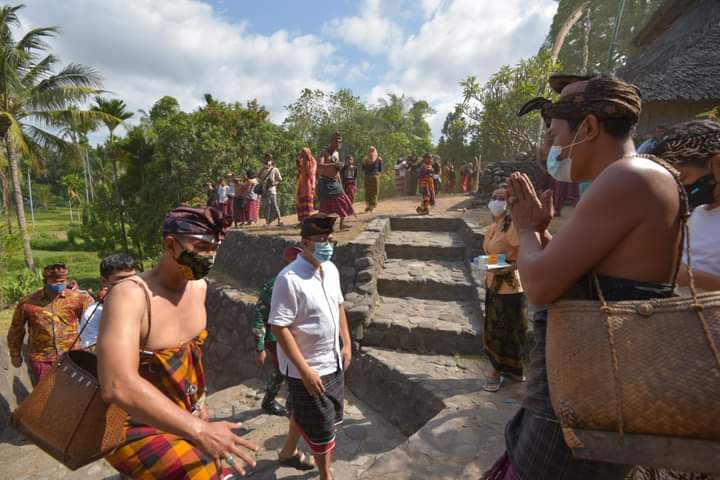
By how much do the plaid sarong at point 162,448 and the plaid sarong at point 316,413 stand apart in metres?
0.91

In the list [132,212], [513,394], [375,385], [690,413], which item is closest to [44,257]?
[132,212]

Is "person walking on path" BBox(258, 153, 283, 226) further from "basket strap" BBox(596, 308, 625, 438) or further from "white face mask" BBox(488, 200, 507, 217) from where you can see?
"basket strap" BBox(596, 308, 625, 438)

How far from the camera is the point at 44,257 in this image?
24328mm

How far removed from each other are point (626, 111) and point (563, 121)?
0.57 feet

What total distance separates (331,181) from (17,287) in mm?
9331

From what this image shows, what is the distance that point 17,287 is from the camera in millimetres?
10477

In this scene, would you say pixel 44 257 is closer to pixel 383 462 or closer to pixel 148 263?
pixel 148 263

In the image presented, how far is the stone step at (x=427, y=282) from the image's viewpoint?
6.21 m

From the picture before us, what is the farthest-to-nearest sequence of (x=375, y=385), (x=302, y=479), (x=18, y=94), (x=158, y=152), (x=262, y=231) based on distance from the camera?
(x=158, y=152) → (x=18, y=94) → (x=262, y=231) → (x=375, y=385) → (x=302, y=479)

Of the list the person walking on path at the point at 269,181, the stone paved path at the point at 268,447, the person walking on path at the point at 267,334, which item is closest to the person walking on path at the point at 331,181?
the person walking on path at the point at 269,181

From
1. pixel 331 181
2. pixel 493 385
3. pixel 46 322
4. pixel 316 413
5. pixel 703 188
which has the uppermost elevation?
pixel 331 181

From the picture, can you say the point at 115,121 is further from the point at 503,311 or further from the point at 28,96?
the point at 503,311

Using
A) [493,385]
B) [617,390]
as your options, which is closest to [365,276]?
[493,385]

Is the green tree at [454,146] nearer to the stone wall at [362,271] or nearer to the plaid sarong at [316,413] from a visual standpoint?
the stone wall at [362,271]
